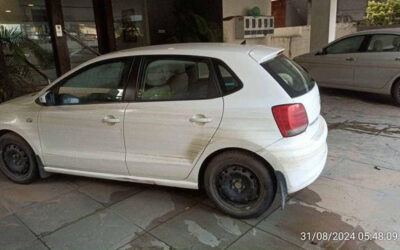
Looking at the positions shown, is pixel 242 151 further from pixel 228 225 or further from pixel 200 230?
pixel 200 230

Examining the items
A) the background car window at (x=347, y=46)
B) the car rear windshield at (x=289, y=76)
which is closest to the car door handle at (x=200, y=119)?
the car rear windshield at (x=289, y=76)

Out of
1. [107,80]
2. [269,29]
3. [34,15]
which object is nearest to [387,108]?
[269,29]

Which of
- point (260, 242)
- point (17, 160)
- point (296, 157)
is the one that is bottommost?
point (260, 242)

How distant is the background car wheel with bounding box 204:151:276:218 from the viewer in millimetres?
2830

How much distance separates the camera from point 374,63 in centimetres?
668

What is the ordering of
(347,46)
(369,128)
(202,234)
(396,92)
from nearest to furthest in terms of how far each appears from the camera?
(202,234)
(369,128)
(396,92)
(347,46)

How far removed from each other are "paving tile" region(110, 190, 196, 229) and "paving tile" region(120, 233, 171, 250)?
6.7 inches

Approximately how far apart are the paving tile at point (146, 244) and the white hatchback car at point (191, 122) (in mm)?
580

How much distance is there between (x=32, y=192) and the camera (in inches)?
146

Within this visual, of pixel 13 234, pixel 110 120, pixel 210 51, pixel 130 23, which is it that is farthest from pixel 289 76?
pixel 130 23

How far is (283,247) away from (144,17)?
283 inches

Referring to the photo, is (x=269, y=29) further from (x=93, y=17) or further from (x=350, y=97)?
(x=93, y=17)

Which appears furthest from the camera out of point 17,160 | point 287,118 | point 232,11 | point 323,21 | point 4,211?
point 323,21

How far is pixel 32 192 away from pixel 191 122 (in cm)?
208
